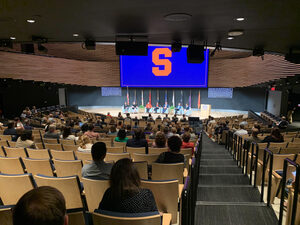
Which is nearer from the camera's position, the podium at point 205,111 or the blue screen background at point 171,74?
the podium at point 205,111

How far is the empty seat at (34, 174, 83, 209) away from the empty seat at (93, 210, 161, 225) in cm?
94

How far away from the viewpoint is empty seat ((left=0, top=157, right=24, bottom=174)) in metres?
3.60

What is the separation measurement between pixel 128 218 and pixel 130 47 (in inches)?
222

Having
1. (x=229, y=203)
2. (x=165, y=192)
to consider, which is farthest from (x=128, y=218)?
(x=229, y=203)

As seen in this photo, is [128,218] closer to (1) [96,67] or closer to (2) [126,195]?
(2) [126,195]

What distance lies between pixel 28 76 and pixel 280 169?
16211mm

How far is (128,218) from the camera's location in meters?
1.56

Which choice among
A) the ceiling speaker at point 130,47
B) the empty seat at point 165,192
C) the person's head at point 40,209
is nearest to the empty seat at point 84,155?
the empty seat at point 165,192

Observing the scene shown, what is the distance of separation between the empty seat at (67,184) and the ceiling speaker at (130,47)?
4.77 metres

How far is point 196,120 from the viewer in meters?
16.8

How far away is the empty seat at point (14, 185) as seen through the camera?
98.3 inches

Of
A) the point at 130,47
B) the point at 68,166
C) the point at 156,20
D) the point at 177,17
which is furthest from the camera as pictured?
the point at 130,47

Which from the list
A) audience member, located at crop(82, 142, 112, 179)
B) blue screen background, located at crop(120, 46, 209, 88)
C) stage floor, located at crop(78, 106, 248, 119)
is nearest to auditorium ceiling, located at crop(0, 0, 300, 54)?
audience member, located at crop(82, 142, 112, 179)

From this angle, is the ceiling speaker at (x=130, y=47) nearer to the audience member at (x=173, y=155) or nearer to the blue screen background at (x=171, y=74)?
the audience member at (x=173, y=155)
